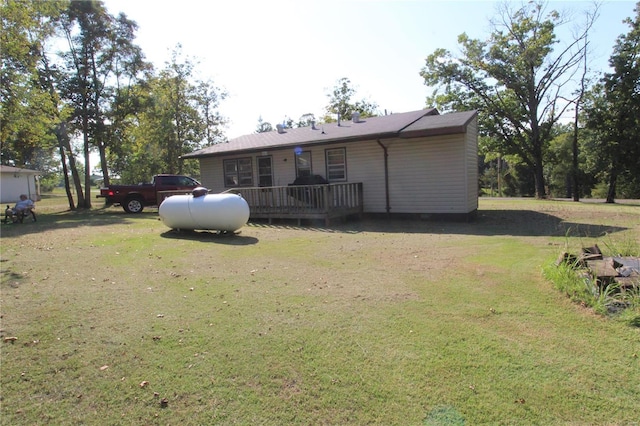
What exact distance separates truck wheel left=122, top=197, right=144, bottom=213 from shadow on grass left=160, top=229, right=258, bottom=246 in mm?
8378

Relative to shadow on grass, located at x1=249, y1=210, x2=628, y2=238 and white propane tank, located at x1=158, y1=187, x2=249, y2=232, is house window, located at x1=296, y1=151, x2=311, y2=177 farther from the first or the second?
white propane tank, located at x1=158, y1=187, x2=249, y2=232

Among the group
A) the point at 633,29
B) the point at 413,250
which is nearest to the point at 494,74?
the point at 633,29

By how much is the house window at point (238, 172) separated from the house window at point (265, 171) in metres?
0.47

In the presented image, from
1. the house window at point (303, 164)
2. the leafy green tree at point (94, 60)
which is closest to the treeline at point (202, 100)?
the leafy green tree at point (94, 60)

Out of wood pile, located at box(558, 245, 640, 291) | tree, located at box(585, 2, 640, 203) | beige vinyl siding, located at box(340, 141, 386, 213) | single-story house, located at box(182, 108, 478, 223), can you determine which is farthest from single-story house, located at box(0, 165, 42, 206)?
tree, located at box(585, 2, 640, 203)

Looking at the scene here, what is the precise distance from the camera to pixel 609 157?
24.6 meters

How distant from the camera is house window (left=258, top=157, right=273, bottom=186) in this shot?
49.6ft

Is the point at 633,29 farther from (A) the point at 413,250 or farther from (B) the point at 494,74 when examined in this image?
(A) the point at 413,250

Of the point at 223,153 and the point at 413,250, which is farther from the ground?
the point at 223,153

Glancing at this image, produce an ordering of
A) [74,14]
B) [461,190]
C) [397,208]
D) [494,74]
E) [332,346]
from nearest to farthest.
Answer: [332,346] → [461,190] → [397,208] → [74,14] → [494,74]

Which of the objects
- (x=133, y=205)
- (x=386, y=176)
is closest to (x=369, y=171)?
(x=386, y=176)

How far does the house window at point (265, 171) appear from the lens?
49.6ft

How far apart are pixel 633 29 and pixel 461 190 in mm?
22039

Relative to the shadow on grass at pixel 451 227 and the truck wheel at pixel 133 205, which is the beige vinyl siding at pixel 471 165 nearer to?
the shadow on grass at pixel 451 227
